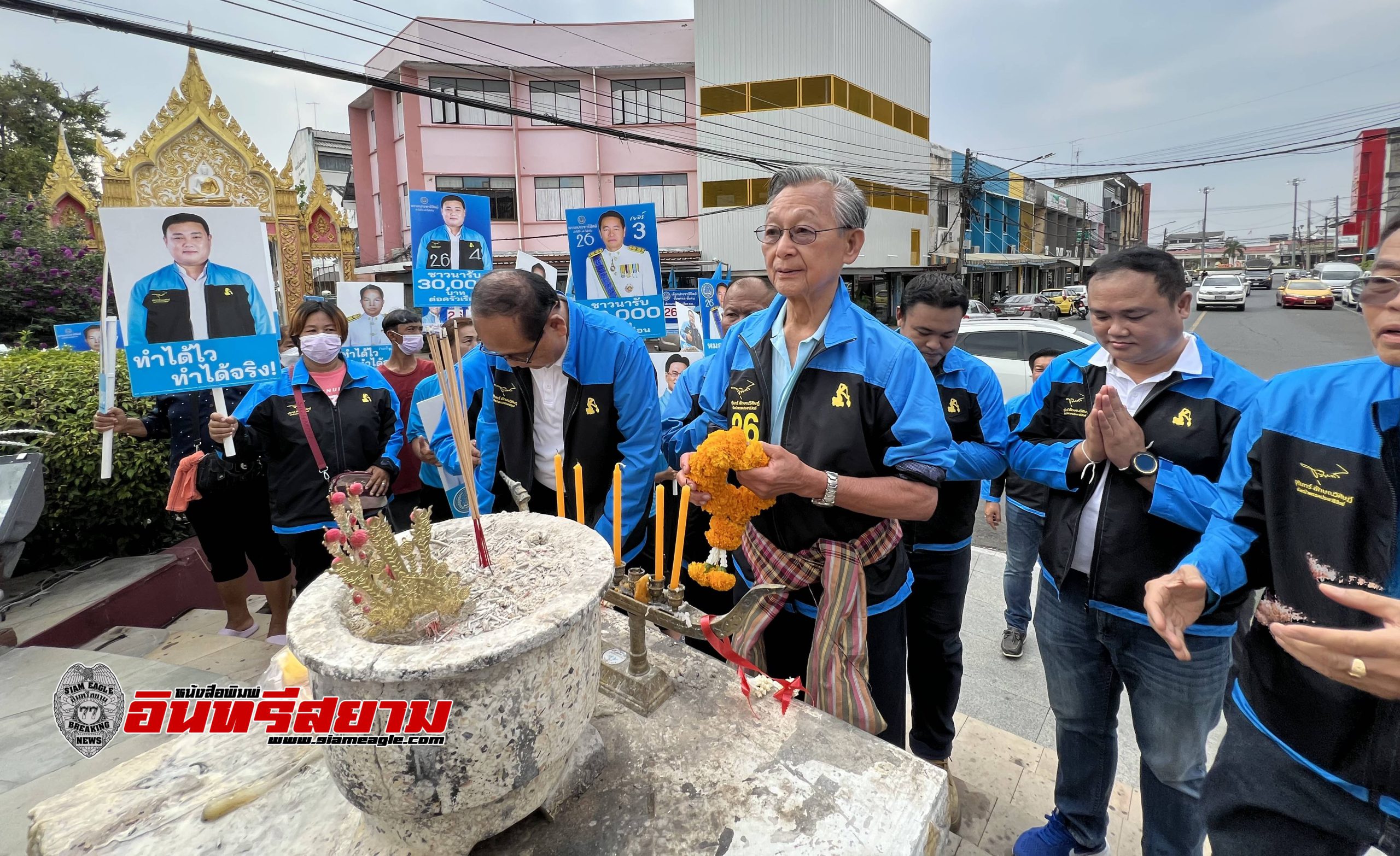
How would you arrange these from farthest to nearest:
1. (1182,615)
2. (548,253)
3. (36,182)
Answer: (548,253) < (36,182) < (1182,615)

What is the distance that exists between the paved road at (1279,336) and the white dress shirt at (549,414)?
4.36 meters

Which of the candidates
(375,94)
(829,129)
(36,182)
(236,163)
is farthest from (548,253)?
(236,163)

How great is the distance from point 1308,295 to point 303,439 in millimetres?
32806

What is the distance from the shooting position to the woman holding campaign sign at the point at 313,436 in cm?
334

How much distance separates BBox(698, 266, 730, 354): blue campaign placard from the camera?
23.5 feet

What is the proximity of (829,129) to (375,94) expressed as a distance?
14.3 metres

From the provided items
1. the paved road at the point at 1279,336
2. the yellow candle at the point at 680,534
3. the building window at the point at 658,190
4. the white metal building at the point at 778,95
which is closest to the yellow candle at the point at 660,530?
the yellow candle at the point at 680,534

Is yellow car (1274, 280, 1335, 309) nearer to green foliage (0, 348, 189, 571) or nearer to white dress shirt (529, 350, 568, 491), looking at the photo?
white dress shirt (529, 350, 568, 491)

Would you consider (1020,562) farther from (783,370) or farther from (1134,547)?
(783,370)

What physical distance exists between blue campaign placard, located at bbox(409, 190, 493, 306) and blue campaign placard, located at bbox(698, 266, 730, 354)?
2504mm

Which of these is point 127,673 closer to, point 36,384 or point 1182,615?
point 36,384

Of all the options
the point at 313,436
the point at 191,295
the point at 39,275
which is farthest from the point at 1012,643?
the point at 39,275

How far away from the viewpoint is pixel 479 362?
9.07 feet

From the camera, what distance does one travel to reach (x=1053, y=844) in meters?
2.08
